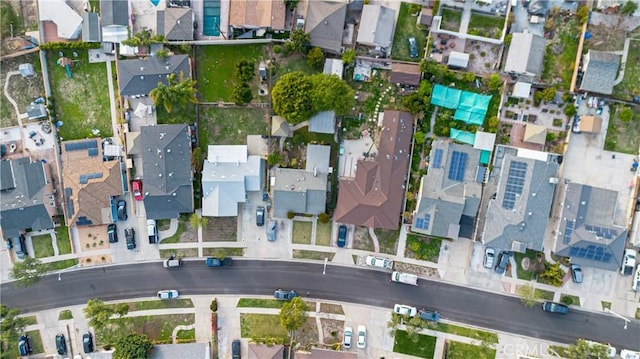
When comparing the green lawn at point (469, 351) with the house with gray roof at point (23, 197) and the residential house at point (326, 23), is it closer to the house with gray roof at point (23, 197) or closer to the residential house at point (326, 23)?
the residential house at point (326, 23)

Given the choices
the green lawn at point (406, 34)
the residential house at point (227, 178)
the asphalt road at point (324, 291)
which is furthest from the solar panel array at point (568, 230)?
the residential house at point (227, 178)

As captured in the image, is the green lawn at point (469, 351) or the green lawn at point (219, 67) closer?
the green lawn at point (469, 351)

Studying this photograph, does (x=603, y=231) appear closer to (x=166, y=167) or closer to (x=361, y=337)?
(x=361, y=337)

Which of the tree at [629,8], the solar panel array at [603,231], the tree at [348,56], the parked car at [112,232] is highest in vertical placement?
the tree at [629,8]

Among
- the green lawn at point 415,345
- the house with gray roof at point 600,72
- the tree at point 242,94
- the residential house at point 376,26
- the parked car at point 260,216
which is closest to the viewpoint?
the house with gray roof at point 600,72

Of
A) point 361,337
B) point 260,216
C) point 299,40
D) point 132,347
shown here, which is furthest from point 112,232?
point 361,337

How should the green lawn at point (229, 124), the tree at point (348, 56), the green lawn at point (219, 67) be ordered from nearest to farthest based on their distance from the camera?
the tree at point (348, 56), the green lawn at point (219, 67), the green lawn at point (229, 124)

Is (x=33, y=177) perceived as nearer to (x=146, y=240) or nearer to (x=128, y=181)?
(x=128, y=181)
